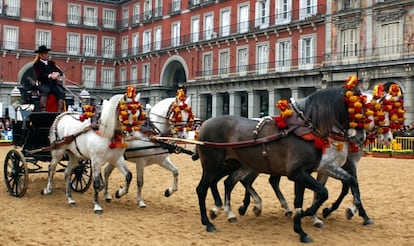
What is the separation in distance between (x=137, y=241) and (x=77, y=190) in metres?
4.56

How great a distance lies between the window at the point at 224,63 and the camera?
3738cm

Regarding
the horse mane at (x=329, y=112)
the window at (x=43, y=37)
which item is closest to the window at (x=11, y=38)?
the window at (x=43, y=37)

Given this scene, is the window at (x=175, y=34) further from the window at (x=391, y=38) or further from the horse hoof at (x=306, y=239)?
the horse hoof at (x=306, y=239)

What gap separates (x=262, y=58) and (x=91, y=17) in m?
23.2

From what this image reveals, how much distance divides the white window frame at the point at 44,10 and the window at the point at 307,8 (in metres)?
26.9

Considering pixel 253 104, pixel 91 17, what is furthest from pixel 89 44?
pixel 253 104

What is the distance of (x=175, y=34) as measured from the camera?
43250 millimetres

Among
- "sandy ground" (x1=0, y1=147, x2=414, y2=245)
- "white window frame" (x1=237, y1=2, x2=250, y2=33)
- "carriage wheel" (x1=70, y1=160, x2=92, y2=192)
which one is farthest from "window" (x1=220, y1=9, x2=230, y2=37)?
"carriage wheel" (x1=70, y1=160, x2=92, y2=192)

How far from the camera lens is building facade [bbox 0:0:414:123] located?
27.8 meters

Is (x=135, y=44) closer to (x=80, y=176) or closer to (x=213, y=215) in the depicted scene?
(x=80, y=176)

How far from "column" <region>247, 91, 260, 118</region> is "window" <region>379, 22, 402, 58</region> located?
31.5 ft

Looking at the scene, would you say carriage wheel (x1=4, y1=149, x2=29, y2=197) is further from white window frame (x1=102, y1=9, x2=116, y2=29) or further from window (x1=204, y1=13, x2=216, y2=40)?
white window frame (x1=102, y1=9, x2=116, y2=29)

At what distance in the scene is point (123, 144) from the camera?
8266 millimetres

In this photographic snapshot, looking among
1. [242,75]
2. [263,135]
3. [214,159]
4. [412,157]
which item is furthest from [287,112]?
[242,75]
